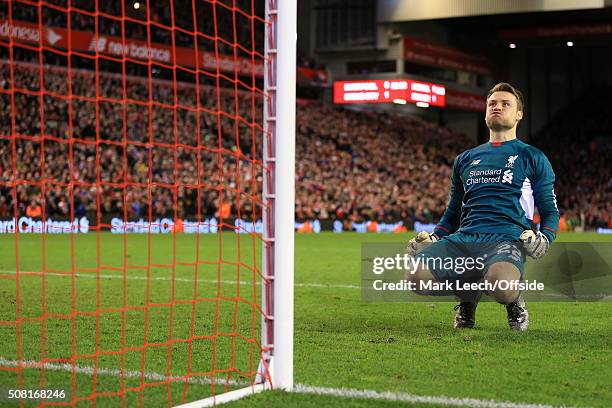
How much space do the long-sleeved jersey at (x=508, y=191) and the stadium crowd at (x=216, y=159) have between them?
45.2 ft

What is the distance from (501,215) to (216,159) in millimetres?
25404

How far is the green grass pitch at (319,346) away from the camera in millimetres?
4941

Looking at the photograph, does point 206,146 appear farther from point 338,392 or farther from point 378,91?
point 338,392

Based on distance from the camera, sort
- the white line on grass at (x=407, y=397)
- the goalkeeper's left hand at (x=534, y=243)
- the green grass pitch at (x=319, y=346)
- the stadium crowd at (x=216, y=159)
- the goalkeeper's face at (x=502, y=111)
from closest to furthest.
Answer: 1. the white line on grass at (x=407, y=397)
2. the green grass pitch at (x=319, y=346)
3. the goalkeeper's left hand at (x=534, y=243)
4. the goalkeeper's face at (x=502, y=111)
5. the stadium crowd at (x=216, y=159)

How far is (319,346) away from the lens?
6543 mm

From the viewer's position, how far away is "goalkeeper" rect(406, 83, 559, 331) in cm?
684

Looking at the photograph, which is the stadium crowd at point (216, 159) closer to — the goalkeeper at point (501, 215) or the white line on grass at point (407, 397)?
A: the goalkeeper at point (501, 215)

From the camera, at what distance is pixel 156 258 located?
54.9 feet

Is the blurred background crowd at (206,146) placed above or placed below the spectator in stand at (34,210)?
above

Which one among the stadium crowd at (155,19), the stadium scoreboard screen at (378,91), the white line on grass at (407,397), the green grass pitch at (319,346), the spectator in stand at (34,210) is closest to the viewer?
the white line on grass at (407,397)

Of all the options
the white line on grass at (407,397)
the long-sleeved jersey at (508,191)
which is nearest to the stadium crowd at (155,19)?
the long-sleeved jersey at (508,191)

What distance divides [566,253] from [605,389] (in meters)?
4.93

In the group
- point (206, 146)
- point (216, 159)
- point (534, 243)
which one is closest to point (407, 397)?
point (534, 243)

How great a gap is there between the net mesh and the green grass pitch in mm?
40
